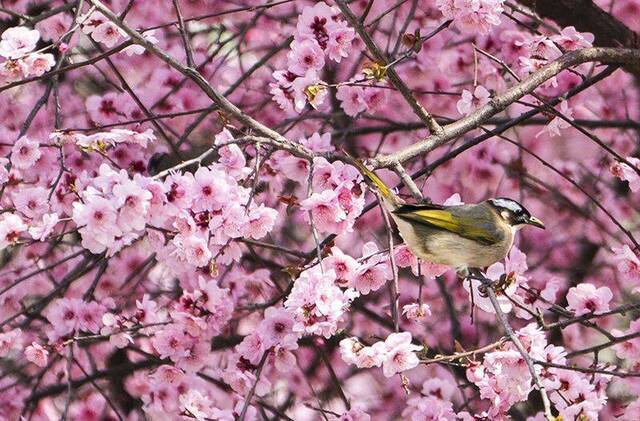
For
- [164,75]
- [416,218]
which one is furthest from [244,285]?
[416,218]

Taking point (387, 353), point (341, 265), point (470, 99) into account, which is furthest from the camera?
point (470, 99)

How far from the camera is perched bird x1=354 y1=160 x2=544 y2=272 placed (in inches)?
148

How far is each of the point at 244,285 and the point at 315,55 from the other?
171 cm

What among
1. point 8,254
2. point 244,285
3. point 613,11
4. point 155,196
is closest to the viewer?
point 155,196

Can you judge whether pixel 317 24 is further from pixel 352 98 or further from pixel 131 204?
pixel 131 204

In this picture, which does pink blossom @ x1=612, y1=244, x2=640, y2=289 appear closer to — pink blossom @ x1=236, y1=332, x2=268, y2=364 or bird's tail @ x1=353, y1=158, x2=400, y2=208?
bird's tail @ x1=353, y1=158, x2=400, y2=208

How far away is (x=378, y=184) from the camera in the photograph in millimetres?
3660

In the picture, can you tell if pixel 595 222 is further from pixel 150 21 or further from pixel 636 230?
pixel 150 21

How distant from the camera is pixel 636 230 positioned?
6.70 meters

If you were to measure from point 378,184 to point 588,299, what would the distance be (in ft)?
4.27

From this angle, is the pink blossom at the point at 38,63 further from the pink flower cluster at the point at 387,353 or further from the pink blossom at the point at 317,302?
the pink flower cluster at the point at 387,353

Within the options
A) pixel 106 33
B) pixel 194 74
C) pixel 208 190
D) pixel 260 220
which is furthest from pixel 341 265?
pixel 106 33

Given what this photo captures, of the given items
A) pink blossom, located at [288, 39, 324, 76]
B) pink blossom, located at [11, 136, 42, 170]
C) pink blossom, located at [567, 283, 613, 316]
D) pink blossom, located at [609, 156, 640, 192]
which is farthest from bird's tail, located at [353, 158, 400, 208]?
pink blossom, located at [11, 136, 42, 170]

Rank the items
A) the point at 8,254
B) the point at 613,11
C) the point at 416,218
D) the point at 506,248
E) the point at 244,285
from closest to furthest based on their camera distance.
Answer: the point at 416,218 < the point at 506,248 < the point at 244,285 < the point at 8,254 < the point at 613,11
